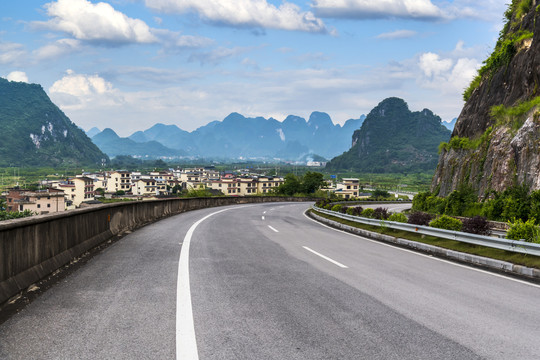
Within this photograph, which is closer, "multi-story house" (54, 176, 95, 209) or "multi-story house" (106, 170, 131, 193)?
"multi-story house" (54, 176, 95, 209)

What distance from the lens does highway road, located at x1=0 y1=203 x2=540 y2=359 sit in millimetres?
4281

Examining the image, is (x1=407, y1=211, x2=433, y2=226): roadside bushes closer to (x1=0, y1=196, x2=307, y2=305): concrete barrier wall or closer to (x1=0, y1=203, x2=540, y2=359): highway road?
(x1=0, y1=203, x2=540, y2=359): highway road

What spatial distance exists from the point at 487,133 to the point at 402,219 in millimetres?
19632

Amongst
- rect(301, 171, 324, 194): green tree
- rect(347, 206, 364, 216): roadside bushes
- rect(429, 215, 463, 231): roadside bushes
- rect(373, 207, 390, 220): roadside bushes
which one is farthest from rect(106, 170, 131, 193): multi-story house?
rect(429, 215, 463, 231): roadside bushes

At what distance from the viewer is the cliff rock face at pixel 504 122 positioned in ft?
81.6

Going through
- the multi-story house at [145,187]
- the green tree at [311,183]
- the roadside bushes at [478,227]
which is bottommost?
the multi-story house at [145,187]

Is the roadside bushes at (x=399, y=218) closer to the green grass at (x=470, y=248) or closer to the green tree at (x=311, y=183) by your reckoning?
the green grass at (x=470, y=248)

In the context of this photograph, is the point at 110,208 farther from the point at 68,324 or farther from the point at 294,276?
the point at 68,324

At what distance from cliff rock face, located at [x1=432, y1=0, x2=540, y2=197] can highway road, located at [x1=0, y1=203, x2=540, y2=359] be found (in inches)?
750

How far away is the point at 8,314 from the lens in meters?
5.36

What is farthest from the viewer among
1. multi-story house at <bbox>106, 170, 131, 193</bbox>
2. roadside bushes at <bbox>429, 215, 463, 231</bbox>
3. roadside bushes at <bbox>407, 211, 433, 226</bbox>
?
multi-story house at <bbox>106, 170, 131, 193</bbox>

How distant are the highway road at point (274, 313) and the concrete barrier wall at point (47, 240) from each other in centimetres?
50

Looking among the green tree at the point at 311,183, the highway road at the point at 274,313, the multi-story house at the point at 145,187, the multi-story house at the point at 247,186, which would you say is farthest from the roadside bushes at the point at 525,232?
the multi-story house at the point at 247,186

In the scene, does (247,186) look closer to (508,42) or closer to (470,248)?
(508,42)
